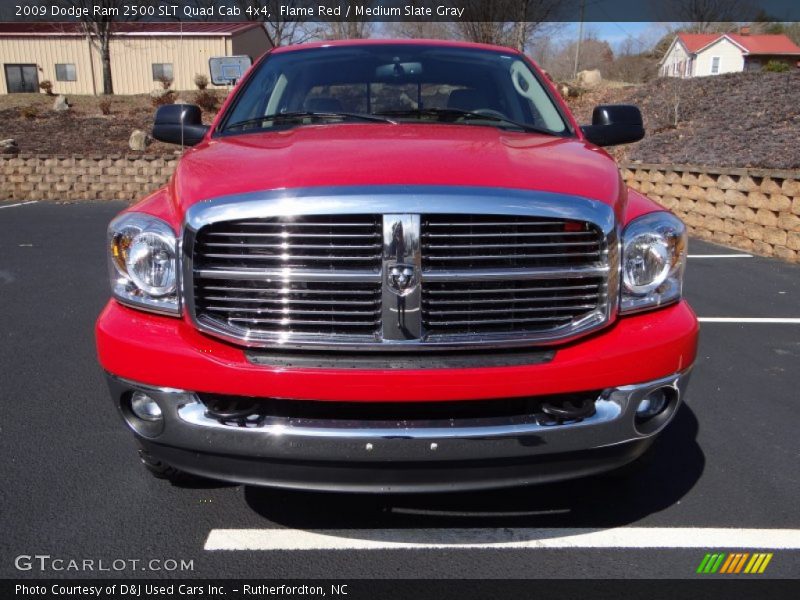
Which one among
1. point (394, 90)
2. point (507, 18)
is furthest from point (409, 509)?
point (507, 18)

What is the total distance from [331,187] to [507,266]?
626 millimetres

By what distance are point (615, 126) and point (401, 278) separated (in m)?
2.20

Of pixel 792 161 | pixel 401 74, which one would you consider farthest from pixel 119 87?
pixel 401 74

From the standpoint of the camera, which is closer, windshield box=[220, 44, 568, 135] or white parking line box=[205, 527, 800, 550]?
white parking line box=[205, 527, 800, 550]

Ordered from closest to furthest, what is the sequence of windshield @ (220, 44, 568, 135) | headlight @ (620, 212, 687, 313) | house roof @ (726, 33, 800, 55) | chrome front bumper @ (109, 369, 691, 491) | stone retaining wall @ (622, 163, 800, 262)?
chrome front bumper @ (109, 369, 691, 491) → headlight @ (620, 212, 687, 313) → windshield @ (220, 44, 568, 135) → stone retaining wall @ (622, 163, 800, 262) → house roof @ (726, 33, 800, 55)

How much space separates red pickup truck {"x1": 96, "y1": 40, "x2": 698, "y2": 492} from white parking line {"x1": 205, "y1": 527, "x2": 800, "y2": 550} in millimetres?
410

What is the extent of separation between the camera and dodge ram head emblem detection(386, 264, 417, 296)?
2213mm

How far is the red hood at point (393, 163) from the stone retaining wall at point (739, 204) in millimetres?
5795

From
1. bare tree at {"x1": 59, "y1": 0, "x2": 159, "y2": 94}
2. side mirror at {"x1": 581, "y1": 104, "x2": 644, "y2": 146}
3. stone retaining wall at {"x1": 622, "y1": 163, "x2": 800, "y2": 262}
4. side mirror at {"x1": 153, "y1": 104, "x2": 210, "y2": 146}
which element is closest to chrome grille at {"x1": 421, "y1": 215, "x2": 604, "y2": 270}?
side mirror at {"x1": 581, "y1": 104, "x2": 644, "y2": 146}

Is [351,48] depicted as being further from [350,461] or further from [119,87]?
[119,87]

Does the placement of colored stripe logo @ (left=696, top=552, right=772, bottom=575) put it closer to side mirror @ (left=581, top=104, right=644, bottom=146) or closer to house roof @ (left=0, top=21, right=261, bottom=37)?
side mirror @ (left=581, top=104, right=644, bottom=146)

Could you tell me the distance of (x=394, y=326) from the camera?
2.24m

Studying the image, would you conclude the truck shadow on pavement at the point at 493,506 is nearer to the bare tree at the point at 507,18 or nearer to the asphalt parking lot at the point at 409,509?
the asphalt parking lot at the point at 409,509

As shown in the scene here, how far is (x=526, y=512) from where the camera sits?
2820 millimetres
